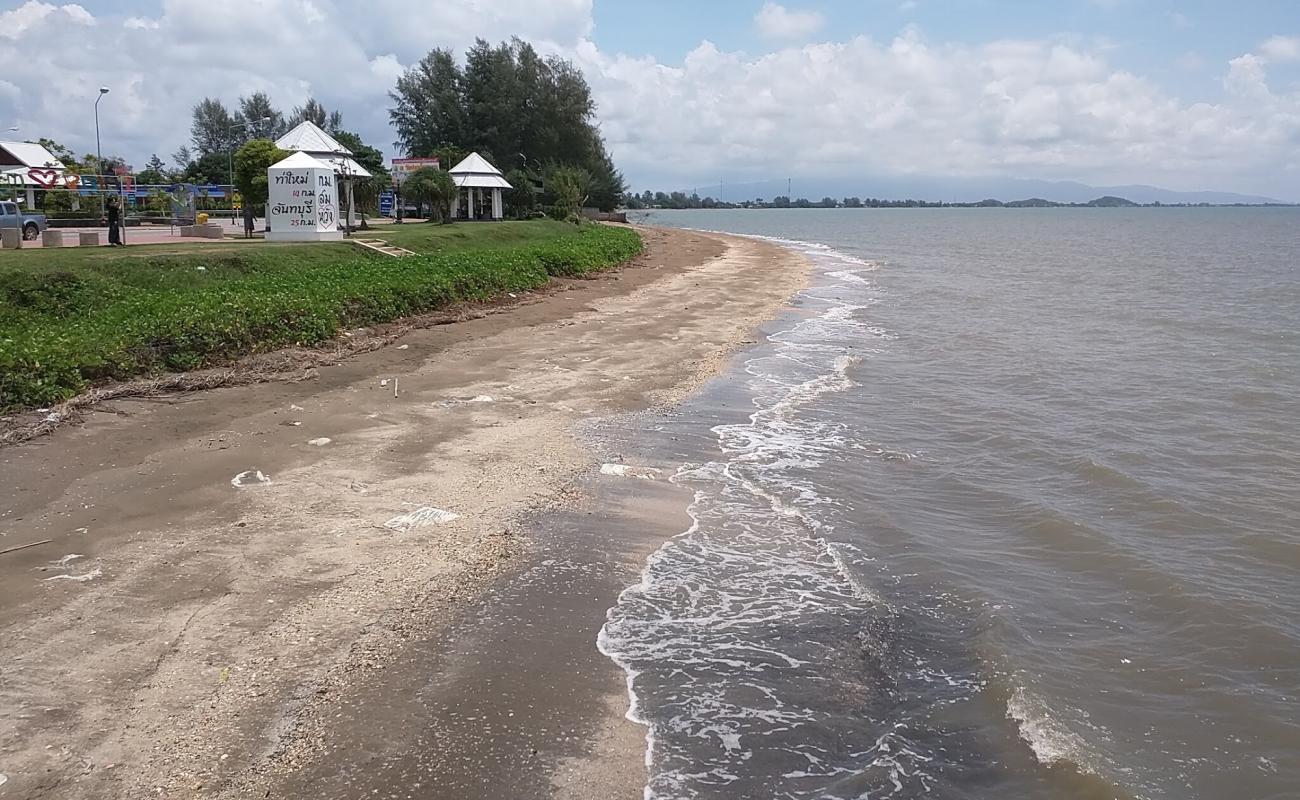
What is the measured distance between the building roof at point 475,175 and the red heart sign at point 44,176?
19119mm

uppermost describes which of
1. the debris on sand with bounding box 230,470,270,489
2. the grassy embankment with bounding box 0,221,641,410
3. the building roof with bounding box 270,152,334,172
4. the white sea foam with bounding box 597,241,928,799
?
the building roof with bounding box 270,152,334,172

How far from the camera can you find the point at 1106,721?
18.2ft

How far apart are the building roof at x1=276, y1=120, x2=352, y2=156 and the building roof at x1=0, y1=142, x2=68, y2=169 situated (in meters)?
25.1

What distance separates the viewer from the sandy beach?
477cm

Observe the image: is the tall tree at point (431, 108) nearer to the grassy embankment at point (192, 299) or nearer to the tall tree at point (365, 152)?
the tall tree at point (365, 152)

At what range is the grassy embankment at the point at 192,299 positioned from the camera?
12.3 metres

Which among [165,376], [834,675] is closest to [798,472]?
[834,675]

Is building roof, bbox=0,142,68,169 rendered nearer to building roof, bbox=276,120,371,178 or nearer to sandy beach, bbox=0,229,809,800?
building roof, bbox=276,120,371,178

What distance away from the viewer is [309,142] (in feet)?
123

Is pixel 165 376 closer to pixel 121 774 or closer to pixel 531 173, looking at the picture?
pixel 121 774

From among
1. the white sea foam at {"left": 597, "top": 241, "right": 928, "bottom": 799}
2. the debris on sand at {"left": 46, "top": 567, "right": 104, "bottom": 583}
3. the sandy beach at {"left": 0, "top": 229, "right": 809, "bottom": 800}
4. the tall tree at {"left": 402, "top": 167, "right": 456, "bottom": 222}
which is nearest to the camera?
the sandy beach at {"left": 0, "top": 229, "right": 809, "bottom": 800}

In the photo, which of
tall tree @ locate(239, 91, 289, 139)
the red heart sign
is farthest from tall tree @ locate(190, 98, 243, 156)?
the red heart sign

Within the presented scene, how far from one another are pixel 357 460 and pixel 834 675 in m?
6.08

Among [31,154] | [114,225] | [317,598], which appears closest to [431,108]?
[31,154]
